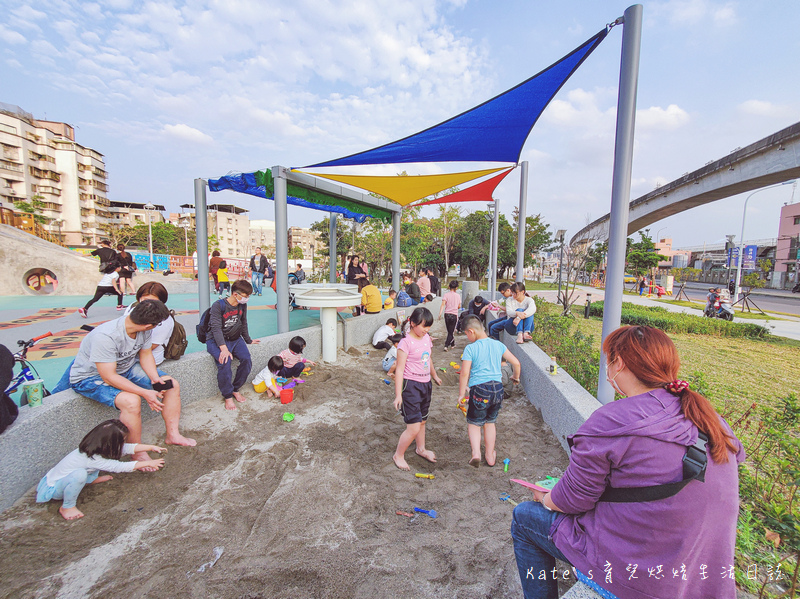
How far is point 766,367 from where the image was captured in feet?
22.0

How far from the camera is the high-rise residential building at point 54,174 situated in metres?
42.9

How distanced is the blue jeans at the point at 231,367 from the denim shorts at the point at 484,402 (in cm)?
282

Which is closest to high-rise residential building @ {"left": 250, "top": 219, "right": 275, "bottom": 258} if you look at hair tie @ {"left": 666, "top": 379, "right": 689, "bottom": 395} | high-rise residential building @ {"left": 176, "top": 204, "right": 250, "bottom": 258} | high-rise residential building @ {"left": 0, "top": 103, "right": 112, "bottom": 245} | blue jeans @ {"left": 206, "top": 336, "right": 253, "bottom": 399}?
high-rise residential building @ {"left": 176, "top": 204, "right": 250, "bottom": 258}

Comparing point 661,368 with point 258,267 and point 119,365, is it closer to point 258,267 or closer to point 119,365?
point 119,365

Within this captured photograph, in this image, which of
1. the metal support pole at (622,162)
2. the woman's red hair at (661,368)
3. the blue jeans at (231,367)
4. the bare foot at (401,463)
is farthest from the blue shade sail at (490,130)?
the bare foot at (401,463)

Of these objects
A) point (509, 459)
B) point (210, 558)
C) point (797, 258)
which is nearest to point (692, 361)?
point (509, 459)

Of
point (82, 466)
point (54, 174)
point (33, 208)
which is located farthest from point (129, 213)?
point (82, 466)

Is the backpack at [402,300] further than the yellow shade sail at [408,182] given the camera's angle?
Yes

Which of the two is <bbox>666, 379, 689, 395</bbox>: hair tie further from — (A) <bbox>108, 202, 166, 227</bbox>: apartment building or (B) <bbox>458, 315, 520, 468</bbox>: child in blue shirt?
(A) <bbox>108, 202, 166, 227</bbox>: apartment building

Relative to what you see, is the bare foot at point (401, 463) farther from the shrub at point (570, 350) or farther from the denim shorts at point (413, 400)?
the shrub at point (570, 350)

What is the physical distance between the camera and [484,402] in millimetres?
3223

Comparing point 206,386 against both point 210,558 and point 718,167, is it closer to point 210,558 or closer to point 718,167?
point 210,558

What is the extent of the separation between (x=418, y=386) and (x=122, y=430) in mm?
2309

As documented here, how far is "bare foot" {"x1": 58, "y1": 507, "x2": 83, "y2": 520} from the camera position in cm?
245
